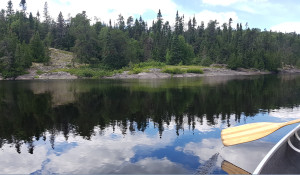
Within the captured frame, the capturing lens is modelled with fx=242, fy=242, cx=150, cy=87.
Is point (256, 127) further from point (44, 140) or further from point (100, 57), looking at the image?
point (100, 57)

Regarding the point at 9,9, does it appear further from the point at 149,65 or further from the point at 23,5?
the point at 149,65

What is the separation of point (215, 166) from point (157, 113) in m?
14.2

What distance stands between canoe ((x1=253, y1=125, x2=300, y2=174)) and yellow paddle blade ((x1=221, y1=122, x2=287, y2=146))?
2.38 m

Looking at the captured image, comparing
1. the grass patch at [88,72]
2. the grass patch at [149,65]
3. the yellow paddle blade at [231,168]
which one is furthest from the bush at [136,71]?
the yellow paddle blade at [231,168]

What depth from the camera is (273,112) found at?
27719 mm

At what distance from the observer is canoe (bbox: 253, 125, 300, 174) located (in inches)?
378

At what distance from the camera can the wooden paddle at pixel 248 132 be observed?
50.5 ft

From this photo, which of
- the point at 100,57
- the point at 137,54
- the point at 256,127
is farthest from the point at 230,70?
A: the point at 256,127

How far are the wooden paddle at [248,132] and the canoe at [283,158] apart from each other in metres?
2.33

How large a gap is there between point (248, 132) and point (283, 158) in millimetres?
4991

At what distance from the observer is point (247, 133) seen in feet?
53.7

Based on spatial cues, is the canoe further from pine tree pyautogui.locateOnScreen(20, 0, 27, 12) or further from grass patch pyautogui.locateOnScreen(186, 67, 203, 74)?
pine tree pyautogui.locateOnScreen(20, 0, 27, 12)

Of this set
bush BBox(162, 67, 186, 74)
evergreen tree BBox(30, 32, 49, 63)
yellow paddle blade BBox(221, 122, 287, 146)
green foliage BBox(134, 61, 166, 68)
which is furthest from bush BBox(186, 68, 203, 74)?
yellow paddle blade BBox(221, 122, 287, 146)

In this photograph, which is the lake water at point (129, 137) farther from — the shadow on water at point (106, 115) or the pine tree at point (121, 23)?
the pine tree at point (121, 23)
